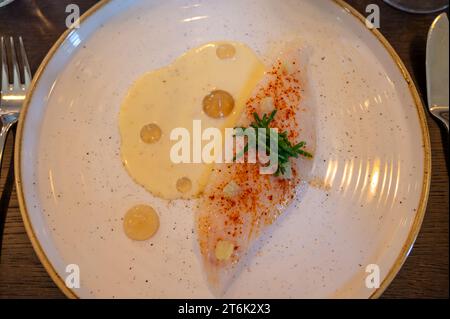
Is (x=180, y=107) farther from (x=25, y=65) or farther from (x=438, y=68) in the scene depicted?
(x=438, y=68)

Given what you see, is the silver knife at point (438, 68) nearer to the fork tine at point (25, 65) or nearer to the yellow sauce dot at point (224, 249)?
the yellow sauce dot at point (224, 249)

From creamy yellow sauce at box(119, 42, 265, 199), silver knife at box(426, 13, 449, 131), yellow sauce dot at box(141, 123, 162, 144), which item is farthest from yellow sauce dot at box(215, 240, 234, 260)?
silver knife at box(426, 13, 449, 131)

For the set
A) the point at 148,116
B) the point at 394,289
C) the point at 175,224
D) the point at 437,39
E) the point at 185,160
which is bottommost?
the point at 394,289

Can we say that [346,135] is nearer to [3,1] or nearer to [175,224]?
[175,224]

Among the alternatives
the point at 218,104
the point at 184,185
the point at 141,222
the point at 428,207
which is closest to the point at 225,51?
the point at 218,104

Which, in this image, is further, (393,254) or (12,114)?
(12,114)
